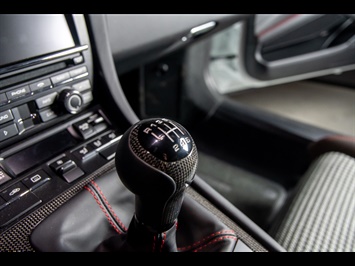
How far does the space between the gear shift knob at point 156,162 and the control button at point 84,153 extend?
0.18 m

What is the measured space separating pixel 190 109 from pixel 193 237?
93 centimetres

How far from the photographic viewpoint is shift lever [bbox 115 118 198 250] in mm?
341

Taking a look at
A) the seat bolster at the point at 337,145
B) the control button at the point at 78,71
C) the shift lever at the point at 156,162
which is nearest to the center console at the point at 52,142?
the control button at the point at 78,71

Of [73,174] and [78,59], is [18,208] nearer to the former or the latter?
[73,174]

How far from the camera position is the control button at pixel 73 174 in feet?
1.62

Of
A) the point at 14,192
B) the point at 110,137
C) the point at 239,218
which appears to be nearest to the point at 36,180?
the point at 14,192

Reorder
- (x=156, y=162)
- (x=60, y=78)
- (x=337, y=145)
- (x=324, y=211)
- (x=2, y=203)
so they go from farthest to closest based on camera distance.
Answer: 1. (x=337, y=145)
2. (x=324, y=211)
3. (x=60, y=78)
4. (x=2, y=203)
5. (x=156, y=162)

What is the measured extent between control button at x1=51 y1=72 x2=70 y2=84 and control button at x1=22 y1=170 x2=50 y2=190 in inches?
5.5

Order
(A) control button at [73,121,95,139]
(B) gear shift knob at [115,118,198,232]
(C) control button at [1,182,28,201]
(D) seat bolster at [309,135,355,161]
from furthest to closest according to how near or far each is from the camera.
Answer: (D) seat bolster at [309,135,355,161] → (A) control button at [73,121,95,139] → (C) control button at [1,182,28,201] → (B) gear shift knob at [115,118,198,232]

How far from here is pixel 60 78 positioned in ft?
1.78

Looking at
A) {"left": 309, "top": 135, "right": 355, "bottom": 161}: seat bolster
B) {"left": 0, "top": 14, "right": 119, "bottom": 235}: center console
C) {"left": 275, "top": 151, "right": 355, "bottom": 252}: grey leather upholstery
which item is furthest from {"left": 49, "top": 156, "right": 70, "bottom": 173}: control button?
{"left": 309, "top": 135, "right": 355, "bottom": 161}: seat bolster

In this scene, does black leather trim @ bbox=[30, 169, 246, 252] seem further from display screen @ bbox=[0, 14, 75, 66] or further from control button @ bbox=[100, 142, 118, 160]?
display screen @ bbox=[0, 14, 75, 66]

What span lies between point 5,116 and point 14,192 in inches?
4.1

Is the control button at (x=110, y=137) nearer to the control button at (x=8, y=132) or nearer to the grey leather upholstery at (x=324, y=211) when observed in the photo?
the control button at (x=8, y=132)
